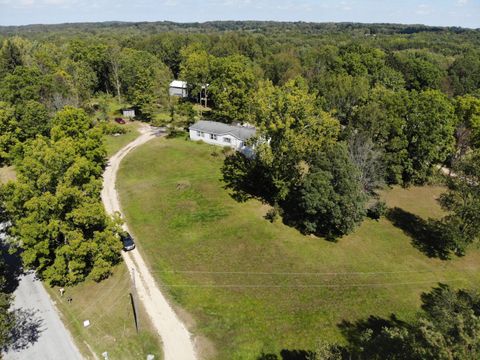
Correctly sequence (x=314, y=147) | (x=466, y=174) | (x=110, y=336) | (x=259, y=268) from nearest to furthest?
(x=110, y=336) → (x=259, y=268) → (x=466, y=174) → (x=314, y=147)

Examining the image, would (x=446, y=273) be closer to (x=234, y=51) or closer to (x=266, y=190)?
(x=266, y=190)

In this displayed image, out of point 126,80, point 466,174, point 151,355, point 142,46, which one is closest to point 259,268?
point 151,355

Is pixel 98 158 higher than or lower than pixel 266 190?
higher

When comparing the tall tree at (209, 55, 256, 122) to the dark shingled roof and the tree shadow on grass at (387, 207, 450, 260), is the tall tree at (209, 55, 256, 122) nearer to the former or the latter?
the dark shingled roof

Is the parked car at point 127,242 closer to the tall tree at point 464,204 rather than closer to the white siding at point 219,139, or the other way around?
the white siding at point 219,139

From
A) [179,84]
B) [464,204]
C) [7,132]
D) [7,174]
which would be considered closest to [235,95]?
[179,84]

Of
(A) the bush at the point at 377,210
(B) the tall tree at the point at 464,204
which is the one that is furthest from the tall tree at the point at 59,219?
(B) the tall tree at the point at 464,204
